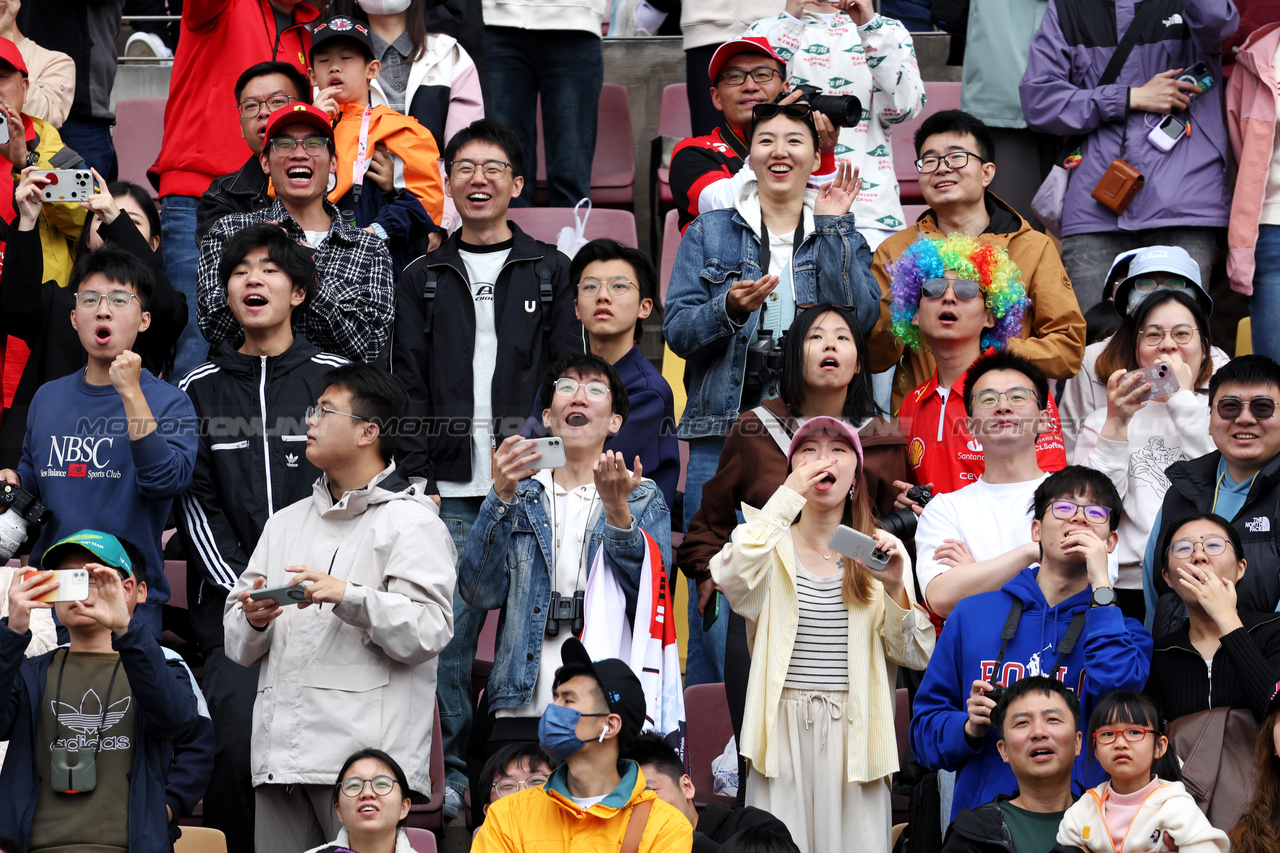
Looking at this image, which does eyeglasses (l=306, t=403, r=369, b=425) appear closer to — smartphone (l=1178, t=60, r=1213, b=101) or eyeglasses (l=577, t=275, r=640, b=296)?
eyeglasses (l=577, t=275, r=640, b=296)

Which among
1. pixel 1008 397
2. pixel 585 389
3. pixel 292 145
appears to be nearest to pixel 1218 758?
pixel 1008 397

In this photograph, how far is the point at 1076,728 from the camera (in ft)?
13.6

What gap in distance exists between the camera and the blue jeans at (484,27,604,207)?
25.1 ft

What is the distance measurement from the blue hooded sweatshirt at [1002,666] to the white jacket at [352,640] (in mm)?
1369

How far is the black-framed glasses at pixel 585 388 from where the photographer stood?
5102 millimetres

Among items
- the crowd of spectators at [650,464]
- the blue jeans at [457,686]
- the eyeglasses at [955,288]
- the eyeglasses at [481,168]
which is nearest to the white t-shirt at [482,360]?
the crowd of spectators at [650,464]

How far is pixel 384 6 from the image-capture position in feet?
23.7

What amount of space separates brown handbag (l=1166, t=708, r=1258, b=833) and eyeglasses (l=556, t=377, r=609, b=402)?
75.9 inches

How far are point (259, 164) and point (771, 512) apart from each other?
9.41 feet

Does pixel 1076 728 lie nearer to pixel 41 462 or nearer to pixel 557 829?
pixel 557 829

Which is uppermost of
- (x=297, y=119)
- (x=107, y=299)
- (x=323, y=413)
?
(x=297, y=119)

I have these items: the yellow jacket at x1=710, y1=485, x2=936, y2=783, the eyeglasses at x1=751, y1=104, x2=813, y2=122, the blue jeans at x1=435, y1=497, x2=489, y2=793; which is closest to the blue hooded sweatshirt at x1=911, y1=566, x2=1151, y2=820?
the yellow jacket at x1=710, y1=485, x2=936, y2=783

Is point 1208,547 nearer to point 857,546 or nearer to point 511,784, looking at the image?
point 857,546

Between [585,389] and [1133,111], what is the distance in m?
3.18
